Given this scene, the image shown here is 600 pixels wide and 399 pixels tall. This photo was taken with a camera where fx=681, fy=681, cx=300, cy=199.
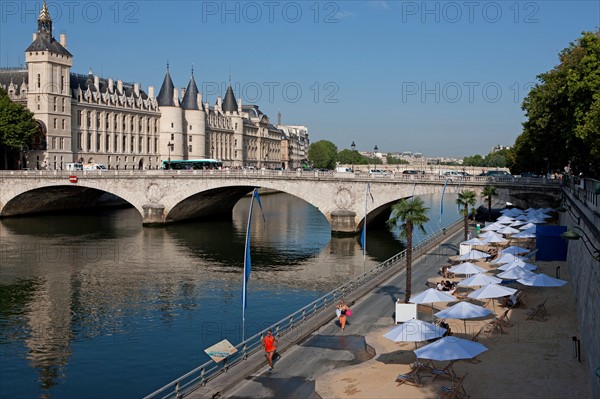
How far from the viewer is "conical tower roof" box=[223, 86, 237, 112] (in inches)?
7111

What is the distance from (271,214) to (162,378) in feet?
255

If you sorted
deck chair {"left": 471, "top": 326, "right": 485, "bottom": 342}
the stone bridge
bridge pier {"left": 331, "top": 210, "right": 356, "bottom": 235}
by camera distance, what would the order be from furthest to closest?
bridge pier {"left": 331, "top": 210, "right": 356, "bottom": 235}, the stone bridge, deck chair {"left": 471, "top": 326, "right": 485, "bottom": 342}

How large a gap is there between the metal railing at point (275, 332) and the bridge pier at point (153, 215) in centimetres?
3543

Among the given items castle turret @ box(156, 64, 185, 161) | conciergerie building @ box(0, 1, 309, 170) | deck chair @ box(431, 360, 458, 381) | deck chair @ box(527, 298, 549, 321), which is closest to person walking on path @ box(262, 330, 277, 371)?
deck chair @ box(431, 360, 458, 381)

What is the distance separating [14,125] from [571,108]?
80.0m

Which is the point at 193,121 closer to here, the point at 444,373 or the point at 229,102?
the point at 229,102

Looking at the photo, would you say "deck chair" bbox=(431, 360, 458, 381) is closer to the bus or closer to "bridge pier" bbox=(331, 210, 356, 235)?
"bridge pier" bbox=(331, 210, 356, 235)

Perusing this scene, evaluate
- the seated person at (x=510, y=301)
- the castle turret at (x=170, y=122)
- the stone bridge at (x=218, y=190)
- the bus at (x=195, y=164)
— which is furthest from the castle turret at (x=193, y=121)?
the seated person at (x=510, y=301)

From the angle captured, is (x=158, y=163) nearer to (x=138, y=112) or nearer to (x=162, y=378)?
(x=138, y=112)

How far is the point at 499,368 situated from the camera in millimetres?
23469

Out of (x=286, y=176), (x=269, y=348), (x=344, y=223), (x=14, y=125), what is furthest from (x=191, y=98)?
(x=269, y=348)

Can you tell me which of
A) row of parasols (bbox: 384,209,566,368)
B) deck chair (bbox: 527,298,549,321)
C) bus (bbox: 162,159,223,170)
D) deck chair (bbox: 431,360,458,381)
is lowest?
deck chair (bbox: 431,360,458,381)

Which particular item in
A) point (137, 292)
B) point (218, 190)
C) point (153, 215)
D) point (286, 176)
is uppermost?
point (286, 176)

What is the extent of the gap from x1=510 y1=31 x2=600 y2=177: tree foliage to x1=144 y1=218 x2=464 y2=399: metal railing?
1341cm
